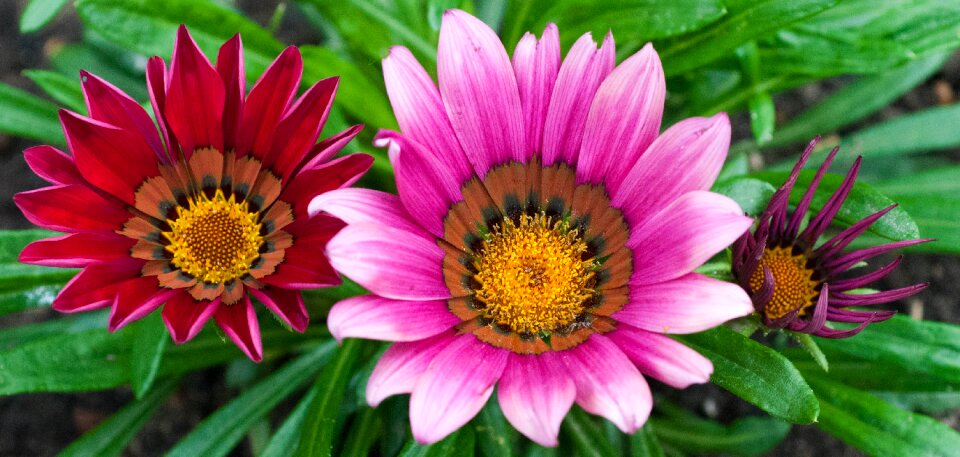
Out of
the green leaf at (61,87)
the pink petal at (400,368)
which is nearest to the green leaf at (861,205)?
the pink petal at (400,368)

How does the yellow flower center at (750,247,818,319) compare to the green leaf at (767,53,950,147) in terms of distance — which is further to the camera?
the green leaf at (767,53,950,147)

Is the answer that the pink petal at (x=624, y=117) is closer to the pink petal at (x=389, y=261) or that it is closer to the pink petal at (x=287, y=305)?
the pink petal at (x=389, y=261)

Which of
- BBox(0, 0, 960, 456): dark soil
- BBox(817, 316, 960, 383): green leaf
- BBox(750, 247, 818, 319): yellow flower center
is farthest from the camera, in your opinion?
BBox(0, 0, 960, 456): dark soil

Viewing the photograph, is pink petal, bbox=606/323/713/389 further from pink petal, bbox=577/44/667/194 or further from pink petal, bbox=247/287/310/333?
pink petal, bbox=247/287/310/333

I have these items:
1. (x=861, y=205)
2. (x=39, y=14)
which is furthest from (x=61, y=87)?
(x=861, y=205)

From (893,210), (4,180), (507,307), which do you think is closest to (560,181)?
(507,307)

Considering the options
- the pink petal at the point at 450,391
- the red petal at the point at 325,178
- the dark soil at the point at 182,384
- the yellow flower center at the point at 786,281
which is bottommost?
the dark soil at the point at 182,384

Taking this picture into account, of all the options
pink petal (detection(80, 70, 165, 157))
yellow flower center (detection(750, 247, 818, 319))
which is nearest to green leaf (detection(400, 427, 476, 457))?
yellow flower center (detection(750, 247, 818, 319))
